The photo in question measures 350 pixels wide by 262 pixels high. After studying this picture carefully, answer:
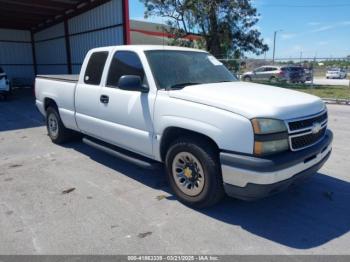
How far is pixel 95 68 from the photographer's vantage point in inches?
213

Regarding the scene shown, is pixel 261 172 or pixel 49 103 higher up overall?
pixel 49 103

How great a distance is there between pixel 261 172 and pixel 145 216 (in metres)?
1.48

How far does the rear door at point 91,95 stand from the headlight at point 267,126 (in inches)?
111

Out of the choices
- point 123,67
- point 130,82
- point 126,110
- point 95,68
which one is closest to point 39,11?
point 95,68

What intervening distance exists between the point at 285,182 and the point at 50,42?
77.0ft

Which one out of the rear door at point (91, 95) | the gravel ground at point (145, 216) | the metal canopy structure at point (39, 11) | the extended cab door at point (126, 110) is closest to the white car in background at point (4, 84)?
the metal canopy structure at point (39, 11)

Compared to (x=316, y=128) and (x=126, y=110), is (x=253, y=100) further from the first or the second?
(x=126, y=110)

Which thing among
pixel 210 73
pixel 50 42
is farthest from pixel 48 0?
pixel 210 73

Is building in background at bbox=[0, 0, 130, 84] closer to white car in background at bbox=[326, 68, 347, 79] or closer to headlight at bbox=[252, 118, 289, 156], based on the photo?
headlight at bbox=[252, 118, 289, 156]

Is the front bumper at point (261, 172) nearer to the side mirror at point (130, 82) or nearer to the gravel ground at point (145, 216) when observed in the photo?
the gravel ground at point (145, 216)

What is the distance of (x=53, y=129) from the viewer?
708 centimetres

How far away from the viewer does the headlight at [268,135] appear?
3.17 m

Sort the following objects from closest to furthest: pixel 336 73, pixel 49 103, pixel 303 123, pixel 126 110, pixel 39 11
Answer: pixel 303 123, pixel 126 110, pixel 49 103, pixel 39 11, pixel 336 73

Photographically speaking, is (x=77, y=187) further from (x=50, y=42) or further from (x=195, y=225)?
(x=50, y=42)
